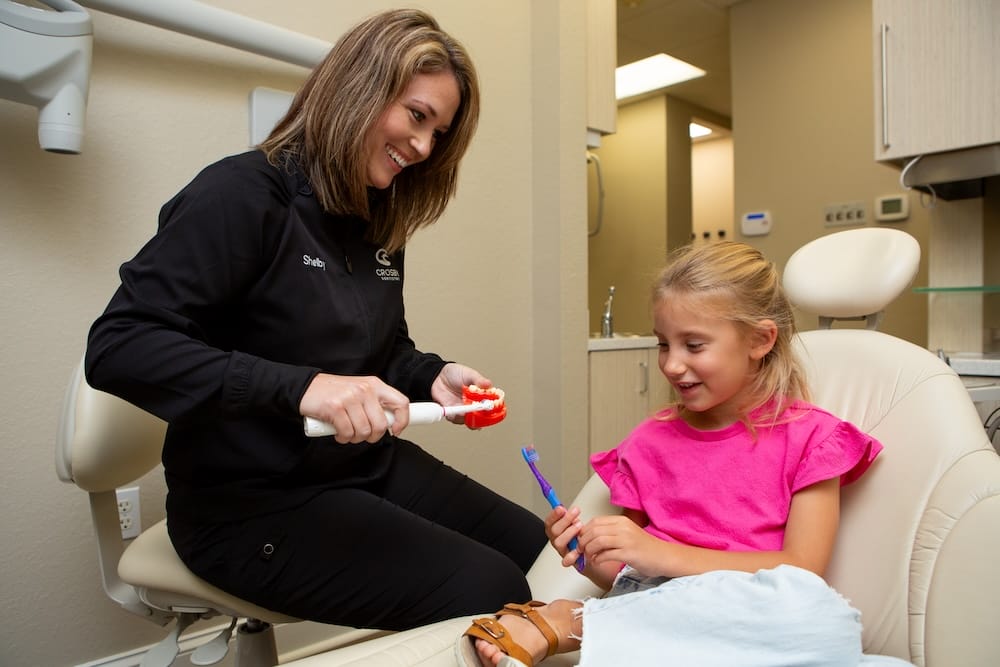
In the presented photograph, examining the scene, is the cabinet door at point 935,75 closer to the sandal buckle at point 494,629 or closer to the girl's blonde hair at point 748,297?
the girl's blonde hair at point 748,297

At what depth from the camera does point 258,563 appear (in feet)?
2.88

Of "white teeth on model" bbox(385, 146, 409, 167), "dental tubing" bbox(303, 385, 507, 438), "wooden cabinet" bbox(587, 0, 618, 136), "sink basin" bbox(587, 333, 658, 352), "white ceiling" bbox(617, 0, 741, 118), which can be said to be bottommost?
"dental tubing" bbox(303, 385, 507, 438)

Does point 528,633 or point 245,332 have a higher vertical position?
point 245,332

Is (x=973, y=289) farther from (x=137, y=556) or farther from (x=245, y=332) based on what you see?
(x=137, y=556)

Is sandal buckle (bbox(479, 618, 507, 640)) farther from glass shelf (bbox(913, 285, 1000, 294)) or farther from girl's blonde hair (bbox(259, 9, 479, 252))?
glass shelf (bbox(913, 285, 1000, 294))

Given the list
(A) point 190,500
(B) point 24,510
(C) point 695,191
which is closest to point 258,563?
(A) point 190,500

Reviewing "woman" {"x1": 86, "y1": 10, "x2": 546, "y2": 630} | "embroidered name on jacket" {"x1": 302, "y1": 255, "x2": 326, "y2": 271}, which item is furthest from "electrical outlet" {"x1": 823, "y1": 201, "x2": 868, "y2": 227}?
"embroidered name on jacket" {"x1": 302, "y1": 255, "x2": 326, "y2": 271}

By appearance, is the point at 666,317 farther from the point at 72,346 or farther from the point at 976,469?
the point at 72,346

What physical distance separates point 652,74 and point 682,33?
56cm

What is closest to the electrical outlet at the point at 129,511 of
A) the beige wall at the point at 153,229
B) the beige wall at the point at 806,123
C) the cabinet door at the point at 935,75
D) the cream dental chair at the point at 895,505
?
the beige wall at the point at 153,229

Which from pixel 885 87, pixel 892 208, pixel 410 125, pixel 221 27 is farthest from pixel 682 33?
pixel 410 125

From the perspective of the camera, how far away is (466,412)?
0.88 m

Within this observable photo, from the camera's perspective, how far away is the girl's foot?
2.31 ft

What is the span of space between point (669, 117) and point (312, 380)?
449 cm
